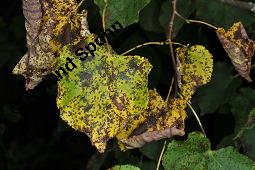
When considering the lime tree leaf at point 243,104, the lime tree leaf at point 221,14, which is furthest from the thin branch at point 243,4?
the lime tree leaf at point 243,104

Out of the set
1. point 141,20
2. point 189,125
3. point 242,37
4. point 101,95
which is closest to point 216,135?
point 189,125

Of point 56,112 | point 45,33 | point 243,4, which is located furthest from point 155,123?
point 56,112

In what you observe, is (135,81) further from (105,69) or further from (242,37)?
(242,37)

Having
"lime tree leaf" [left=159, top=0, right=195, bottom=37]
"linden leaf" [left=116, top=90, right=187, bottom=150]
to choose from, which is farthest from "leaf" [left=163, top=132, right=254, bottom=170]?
"lime tree leaf" [left=159, top=0, right=195, bottom=37]

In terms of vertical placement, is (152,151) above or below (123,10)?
below

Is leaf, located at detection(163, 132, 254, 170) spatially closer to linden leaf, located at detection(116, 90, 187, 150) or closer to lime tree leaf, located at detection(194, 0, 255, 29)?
linden leaf, located at detection(116, 90, 187, 150)

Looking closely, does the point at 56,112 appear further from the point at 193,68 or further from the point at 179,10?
the point at 193,68

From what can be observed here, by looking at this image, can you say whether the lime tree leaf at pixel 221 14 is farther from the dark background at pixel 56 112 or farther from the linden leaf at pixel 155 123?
the linden leaf at pixel 155 123
